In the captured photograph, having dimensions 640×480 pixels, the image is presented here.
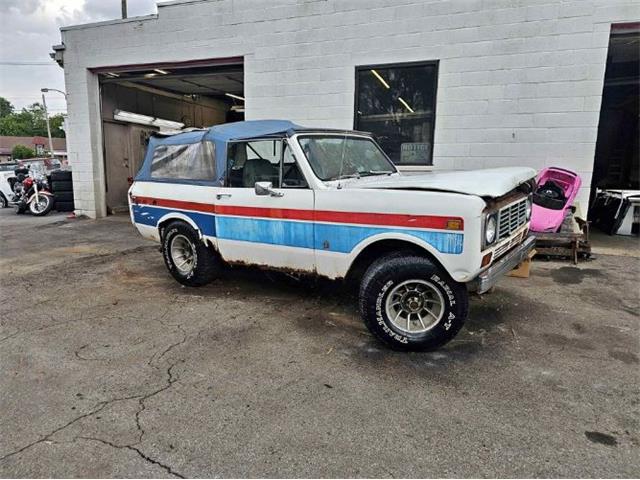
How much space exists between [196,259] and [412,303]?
2.67 metres

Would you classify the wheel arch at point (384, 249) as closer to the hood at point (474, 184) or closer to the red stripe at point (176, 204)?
the hood at point (474, 184)

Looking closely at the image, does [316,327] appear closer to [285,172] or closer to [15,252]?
[285,172]

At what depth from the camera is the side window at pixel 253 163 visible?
428cm

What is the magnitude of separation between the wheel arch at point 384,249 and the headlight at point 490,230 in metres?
0.39

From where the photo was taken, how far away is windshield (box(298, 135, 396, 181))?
163 inches

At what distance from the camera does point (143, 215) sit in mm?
5570

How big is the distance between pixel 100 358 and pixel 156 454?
56.4 inches

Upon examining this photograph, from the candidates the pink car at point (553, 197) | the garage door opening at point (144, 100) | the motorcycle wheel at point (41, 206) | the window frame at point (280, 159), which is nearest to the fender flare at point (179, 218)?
the window frame at point (280, 159)

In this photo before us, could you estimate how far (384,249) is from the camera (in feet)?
12.1

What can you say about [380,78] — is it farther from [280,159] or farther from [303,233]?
[303,233]

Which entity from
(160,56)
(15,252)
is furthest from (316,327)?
(160,56)

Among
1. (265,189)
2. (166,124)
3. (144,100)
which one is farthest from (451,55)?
(144,100)

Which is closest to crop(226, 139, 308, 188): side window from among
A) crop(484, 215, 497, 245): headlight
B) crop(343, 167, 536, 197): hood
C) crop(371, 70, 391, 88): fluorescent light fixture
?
crop(343, 167, 536, 197): hood

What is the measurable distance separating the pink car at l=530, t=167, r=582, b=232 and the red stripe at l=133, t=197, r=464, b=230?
3923 mm
